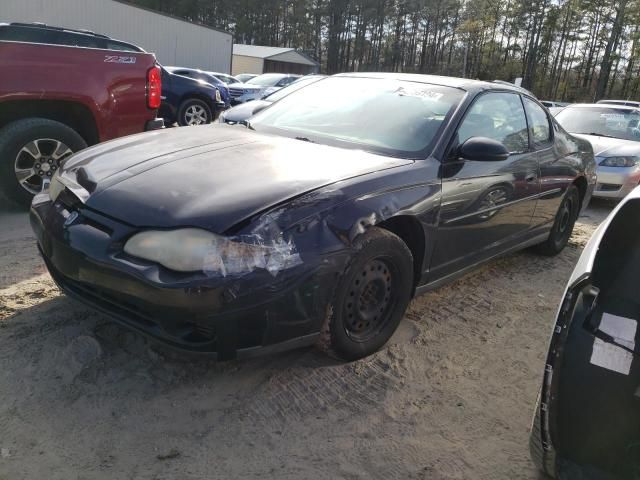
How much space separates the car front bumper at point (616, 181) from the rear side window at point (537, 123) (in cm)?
373

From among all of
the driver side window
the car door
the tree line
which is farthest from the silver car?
the tree line

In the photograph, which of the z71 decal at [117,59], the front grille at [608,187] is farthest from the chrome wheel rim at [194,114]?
the front grille at [608,187]

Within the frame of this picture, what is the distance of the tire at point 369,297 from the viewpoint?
2.54 metres

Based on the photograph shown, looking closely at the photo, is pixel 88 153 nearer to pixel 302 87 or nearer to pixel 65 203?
pixel 65 203

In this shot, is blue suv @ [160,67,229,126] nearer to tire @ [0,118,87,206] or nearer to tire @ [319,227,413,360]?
tire @ [0,118,87,206]

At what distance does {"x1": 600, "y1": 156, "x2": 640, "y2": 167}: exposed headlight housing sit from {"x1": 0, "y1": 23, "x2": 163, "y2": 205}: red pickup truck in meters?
6.30

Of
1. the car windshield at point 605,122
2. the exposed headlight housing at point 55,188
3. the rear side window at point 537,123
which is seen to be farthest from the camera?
the car windshield at point 605,122

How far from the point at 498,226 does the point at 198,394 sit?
2347 mm

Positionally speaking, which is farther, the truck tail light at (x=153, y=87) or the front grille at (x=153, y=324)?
the truck tail light at (x=153, y=87)

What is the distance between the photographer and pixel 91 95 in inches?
191

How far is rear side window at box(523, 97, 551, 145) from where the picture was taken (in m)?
4.22

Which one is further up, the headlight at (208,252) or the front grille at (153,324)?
the headlight at (208,252)

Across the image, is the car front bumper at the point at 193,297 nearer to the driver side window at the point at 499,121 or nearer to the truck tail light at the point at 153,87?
the driver side window at the point at 499,121

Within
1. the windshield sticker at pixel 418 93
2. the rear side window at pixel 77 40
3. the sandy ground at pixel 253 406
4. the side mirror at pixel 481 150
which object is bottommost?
the sandy ground at pixel 253 406
